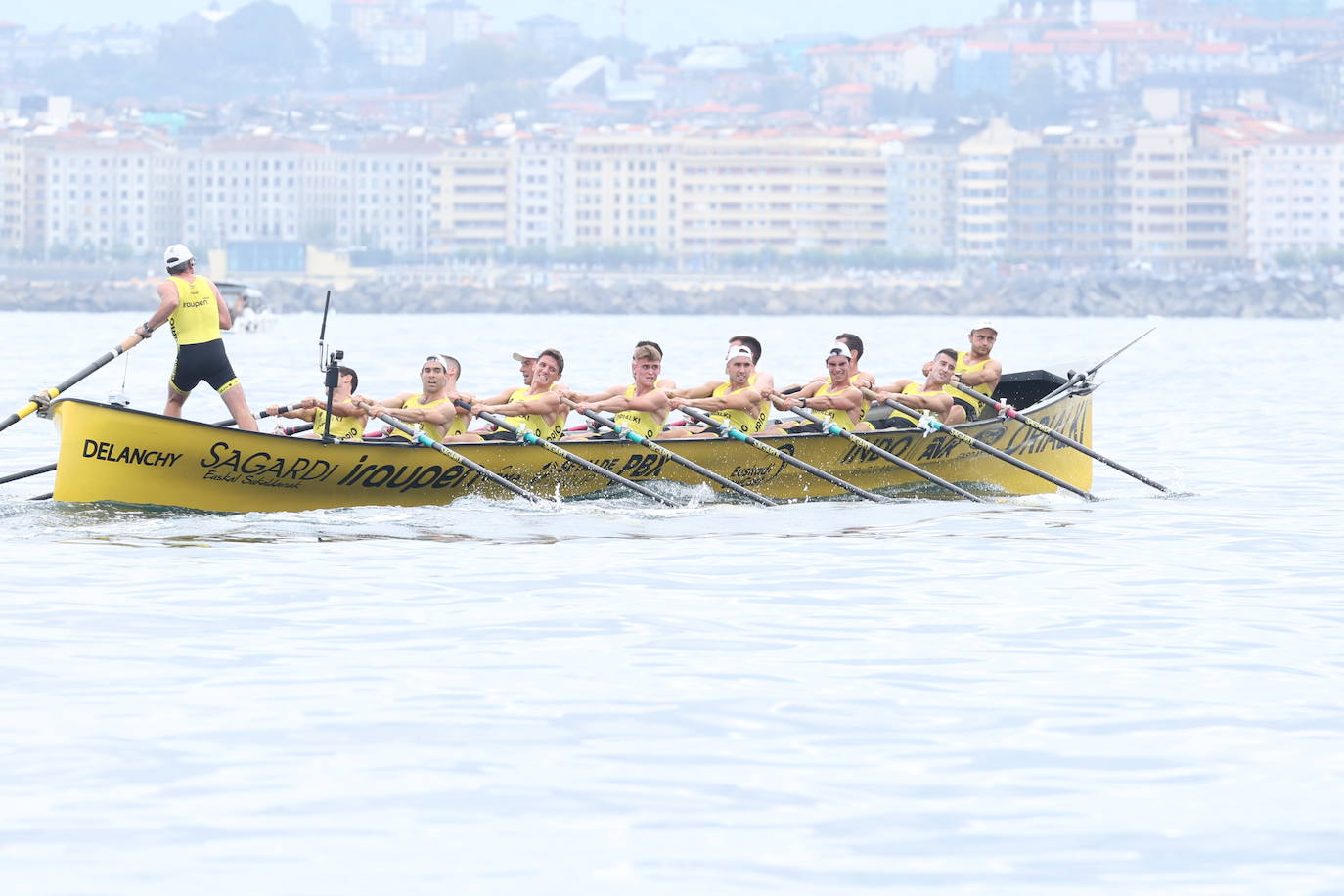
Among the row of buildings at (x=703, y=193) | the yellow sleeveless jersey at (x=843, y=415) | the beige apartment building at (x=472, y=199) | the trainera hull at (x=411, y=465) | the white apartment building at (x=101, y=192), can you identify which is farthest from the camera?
the beige apartment building at (x=472, y=199)

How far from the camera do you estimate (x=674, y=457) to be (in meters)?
17.2

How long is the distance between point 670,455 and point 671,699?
22.5ft

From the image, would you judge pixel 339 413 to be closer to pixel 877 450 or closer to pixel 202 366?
pixel 202 366

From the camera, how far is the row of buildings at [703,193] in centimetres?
18462

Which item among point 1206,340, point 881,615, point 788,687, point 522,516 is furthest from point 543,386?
point 1206,340

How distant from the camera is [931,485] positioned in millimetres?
19000

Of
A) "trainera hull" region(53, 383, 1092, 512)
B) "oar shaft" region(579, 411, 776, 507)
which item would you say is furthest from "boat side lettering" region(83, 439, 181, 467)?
"oar shaft" region(579, 411, 776, 507)

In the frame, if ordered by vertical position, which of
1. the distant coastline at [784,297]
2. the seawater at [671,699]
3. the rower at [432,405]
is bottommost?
the seawater at [671,699]

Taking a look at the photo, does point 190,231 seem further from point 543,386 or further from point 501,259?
point 543,386

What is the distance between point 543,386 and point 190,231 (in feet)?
586

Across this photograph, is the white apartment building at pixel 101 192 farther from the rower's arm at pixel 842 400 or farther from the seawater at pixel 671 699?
the seawater at pixel 671 699

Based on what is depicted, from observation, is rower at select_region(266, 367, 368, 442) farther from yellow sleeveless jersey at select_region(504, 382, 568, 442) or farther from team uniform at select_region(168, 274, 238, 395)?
yellow sleeveless jersey at select_region(504, 382, 568, 442)

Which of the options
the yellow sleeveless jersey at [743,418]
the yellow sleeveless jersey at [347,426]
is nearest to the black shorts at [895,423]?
the yellow sleeveless jersey at [743,418]

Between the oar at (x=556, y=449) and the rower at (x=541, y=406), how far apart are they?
0.18 m
